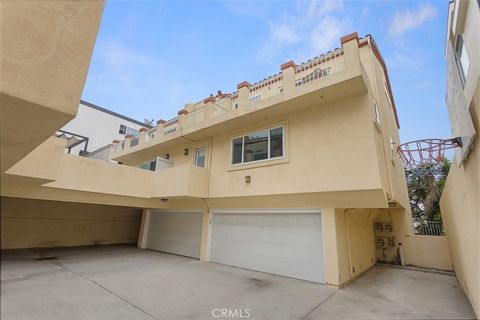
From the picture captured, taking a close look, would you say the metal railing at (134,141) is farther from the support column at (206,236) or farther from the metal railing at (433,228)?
the metal railing at (433,228)

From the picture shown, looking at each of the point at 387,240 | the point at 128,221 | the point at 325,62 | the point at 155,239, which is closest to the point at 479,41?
the point at 325,62

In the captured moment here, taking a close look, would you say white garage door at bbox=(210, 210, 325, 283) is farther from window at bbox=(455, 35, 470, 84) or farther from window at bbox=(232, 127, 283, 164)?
window at bbox=(455, 35, 470, 84)

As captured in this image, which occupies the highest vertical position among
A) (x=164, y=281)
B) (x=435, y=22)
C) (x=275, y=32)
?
(x=275, y=32)

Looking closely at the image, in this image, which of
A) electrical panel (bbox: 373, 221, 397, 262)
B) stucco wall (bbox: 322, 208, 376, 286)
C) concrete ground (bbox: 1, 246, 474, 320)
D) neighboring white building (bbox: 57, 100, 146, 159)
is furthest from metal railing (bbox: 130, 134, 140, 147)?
electrical panel (bbox: 373, 221, 397, 262)

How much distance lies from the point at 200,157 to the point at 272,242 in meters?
5.22

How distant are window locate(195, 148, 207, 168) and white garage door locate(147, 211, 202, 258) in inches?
92.8

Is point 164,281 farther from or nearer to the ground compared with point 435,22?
nearer to the ground

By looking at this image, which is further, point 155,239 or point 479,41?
point 155,239

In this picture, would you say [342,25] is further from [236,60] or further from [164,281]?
[164,281]

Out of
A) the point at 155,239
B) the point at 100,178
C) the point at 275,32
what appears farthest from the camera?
the point at 155,239

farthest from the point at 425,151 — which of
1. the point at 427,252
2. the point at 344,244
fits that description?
the point at 427,252

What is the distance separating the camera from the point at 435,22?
6730 millimetres

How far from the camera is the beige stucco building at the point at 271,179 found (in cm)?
652

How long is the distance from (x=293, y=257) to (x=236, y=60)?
793 cm
